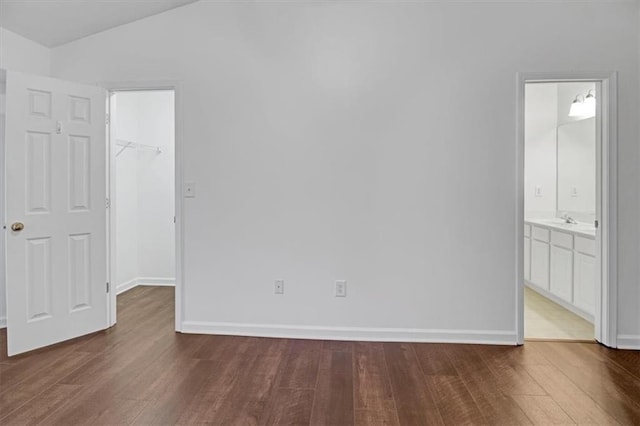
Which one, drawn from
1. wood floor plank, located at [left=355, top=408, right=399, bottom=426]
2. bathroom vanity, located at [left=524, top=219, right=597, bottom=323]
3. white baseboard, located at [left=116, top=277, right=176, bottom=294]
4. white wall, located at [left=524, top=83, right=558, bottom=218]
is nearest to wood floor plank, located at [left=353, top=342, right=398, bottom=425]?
wood floor plank, located at [left=355, top=408, right=399, bottom=426]

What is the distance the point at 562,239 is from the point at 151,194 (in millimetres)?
4626

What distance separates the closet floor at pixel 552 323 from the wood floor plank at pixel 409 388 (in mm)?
1161

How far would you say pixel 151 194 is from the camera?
4996mm

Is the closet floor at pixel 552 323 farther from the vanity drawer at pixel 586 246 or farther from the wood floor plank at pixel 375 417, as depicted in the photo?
the wood floor plank at pixel 375 417

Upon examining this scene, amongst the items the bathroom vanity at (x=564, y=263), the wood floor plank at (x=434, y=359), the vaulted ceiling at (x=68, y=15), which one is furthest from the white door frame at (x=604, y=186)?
the vaulted ceiling at (x=68, y=15)

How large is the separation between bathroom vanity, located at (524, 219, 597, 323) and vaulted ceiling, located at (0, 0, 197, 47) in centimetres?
401

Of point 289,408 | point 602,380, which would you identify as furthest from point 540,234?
point 289,408

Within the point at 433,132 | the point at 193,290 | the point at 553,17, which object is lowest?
the point at 193,290

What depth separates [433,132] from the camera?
3.14 metres

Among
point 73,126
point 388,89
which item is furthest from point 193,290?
point 388,89

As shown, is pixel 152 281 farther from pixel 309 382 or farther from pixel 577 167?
pixel 577 167

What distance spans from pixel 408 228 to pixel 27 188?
9.31ft

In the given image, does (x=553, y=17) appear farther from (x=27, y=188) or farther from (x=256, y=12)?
(x=27, y=188)

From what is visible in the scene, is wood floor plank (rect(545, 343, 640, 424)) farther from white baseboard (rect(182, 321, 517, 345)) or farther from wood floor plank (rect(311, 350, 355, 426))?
wood floor plank (rect(311, 350, 355, 426))
